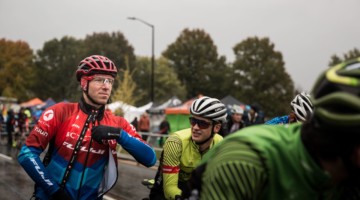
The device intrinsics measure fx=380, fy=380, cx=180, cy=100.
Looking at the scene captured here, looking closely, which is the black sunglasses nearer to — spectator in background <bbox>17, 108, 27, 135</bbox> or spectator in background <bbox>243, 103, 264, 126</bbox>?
spectator in background <bbox>243, 103, 264, 126</bbox>

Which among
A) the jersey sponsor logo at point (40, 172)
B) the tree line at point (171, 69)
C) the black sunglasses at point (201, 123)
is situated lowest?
the tree line at point (171, 69)

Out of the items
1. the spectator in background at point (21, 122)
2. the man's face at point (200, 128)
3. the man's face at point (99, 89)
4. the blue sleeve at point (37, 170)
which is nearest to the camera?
the blue sleeve at point (37, 170)

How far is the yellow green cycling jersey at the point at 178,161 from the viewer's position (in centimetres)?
328

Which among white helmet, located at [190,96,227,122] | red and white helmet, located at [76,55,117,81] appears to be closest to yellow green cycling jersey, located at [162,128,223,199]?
white helmet, located at [190,96,227,122]

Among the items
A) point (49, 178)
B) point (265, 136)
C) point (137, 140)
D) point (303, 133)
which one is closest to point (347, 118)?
point (303, 133)

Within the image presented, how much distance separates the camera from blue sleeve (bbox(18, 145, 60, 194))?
2.72m

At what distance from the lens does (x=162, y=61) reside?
220 ft

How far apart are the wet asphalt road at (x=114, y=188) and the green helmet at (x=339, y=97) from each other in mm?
7884

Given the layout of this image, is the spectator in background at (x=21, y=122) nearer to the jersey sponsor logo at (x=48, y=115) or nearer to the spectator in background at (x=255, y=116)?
the spectator in background at (x=255, y=116)

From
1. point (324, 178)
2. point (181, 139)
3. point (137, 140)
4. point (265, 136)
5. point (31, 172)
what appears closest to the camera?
point (324, 178)

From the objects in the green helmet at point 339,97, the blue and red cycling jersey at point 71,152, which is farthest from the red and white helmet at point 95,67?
the green helmet at point 339,97

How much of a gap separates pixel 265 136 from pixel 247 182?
0.19 meters

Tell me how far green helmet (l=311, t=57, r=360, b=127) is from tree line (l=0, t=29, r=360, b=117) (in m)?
54.4

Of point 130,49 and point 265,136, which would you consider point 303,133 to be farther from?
point 130,49
